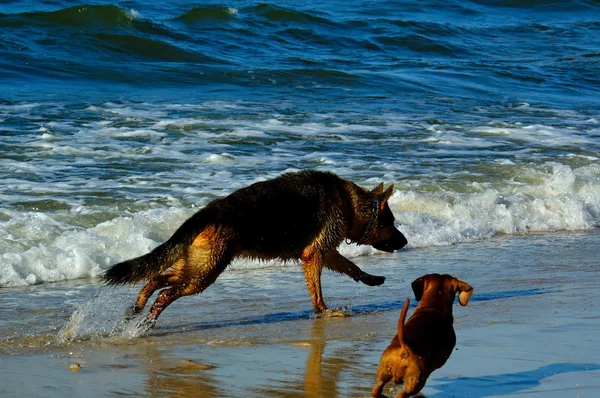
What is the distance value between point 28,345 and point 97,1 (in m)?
18.8

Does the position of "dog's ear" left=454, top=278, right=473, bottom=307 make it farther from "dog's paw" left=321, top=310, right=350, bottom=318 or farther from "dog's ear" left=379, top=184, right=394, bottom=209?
"dog's ear" left=379, top=184, right=394, bottom=209

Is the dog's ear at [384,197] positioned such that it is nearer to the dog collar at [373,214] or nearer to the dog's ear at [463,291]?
the dog collar at [373,214]

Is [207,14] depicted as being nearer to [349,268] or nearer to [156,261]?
[349,268]

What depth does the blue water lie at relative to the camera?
10.4 meters

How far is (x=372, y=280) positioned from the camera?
8.03m

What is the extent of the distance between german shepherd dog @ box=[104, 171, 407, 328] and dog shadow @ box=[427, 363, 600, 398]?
2.03m

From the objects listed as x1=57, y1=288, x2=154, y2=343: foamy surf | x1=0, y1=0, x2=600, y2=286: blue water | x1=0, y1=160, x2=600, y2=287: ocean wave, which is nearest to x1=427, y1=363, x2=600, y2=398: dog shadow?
x1=57, y1=288, x2=154, y2=343: foamy surf

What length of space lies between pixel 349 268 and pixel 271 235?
0.86 meters

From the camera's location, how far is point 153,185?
11180 millimetres

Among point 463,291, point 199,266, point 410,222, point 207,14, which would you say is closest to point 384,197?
point 199,266

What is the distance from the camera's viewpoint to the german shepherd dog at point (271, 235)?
7.10 metres

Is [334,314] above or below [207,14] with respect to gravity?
above

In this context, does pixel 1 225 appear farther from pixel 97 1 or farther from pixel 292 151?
pixel 97 1

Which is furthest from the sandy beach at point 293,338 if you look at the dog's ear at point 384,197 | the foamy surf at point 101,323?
the dog's ear at point 384,197
